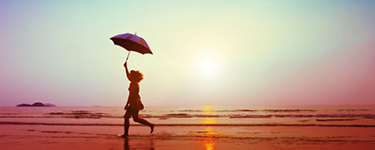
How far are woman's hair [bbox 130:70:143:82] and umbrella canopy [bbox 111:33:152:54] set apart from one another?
73 centimetres

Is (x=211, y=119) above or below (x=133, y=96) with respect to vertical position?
below

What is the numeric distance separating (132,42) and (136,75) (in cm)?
106

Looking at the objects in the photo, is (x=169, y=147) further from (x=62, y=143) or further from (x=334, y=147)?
(x=334, y=147)

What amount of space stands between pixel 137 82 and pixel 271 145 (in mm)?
4493

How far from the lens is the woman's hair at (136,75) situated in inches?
348

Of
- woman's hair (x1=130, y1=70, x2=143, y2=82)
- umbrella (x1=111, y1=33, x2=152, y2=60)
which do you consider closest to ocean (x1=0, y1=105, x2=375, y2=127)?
woman's hair (x1=130, y1=70, x2=143, y2=82)

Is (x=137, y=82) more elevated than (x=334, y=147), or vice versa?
(x=137, y=82)

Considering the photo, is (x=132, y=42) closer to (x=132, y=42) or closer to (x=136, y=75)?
(x=132, y=42)

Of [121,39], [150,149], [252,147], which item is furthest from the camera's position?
[121,39]

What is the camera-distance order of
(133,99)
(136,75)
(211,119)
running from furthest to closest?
1. (211,119)
2. (136,75)
3. (133,99)

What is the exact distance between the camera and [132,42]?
880 centimetres

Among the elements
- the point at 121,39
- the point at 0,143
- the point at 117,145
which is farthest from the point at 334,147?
the point at 0,143

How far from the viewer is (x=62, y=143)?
7555 mm

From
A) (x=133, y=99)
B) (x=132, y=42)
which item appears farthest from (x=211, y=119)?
(x=132, y=42)
